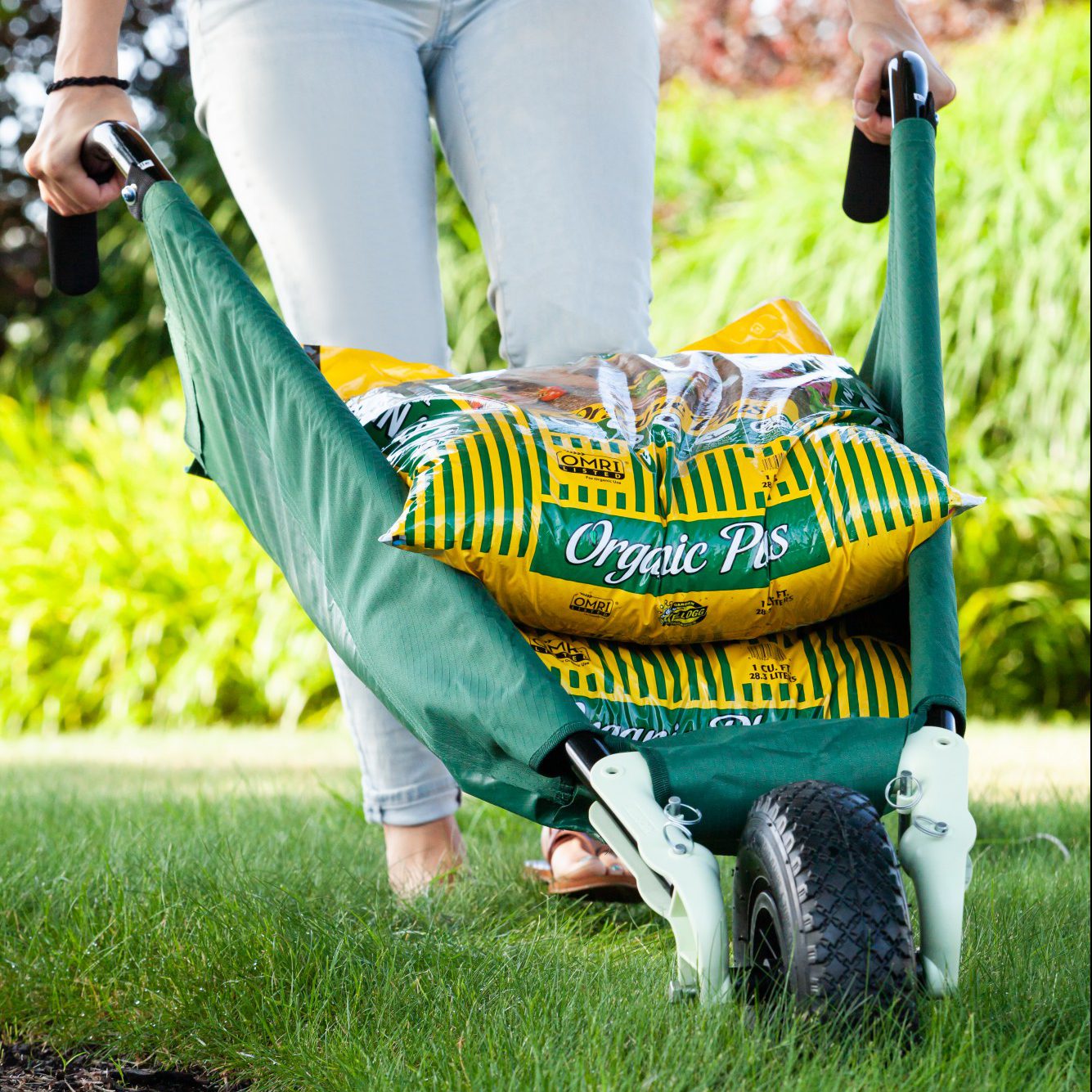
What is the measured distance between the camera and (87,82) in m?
1.75

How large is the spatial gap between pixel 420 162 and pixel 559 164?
20 cm

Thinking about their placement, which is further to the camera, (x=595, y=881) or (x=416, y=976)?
(x=595, y=881)

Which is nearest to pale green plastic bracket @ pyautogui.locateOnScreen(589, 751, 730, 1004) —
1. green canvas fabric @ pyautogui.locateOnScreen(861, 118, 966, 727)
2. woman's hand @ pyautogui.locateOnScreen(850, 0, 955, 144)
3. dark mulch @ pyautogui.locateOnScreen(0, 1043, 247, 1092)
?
green canvas fabric @ pyautogui.locateOnScreen(861, 118, 966, 727)

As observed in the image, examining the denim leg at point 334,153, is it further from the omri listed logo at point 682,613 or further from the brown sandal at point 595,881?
the omri listed logo at point 682,613

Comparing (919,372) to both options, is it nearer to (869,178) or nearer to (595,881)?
(869,178)

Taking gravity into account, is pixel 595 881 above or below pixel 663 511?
below

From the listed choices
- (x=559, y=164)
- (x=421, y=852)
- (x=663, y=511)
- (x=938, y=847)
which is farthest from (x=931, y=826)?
(x=559, y=164)

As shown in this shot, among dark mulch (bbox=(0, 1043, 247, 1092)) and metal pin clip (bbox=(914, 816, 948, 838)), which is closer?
metal pin clip (bbox=(914, 816, 948, 838))

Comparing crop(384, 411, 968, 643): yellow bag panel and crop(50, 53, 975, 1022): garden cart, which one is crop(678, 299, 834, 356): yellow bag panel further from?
crop(384, 411, 968, 643): yellow bag panel

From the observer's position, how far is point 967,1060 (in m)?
1.06

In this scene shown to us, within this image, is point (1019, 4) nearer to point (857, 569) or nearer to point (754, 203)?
point (754, 203)

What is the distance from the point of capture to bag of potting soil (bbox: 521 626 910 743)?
1.27m

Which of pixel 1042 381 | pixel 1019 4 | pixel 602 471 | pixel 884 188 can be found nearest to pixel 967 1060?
pixel 602 471

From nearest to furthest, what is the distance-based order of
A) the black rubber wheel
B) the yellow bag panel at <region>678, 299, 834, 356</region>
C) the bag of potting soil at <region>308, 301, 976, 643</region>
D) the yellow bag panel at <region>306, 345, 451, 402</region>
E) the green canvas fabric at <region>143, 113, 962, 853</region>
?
1. the black rubber wheel
2. the green canvas fabric at <region>143, 113, 962, 853</region>
3. the bag of potting soil at <region>308, 301, 976, 643</region>
4. the yellow bag panel at <region>306, 345, 451, 402</region>
5. the yellow bag panel at <region>678, 299, 834, 356</region>
